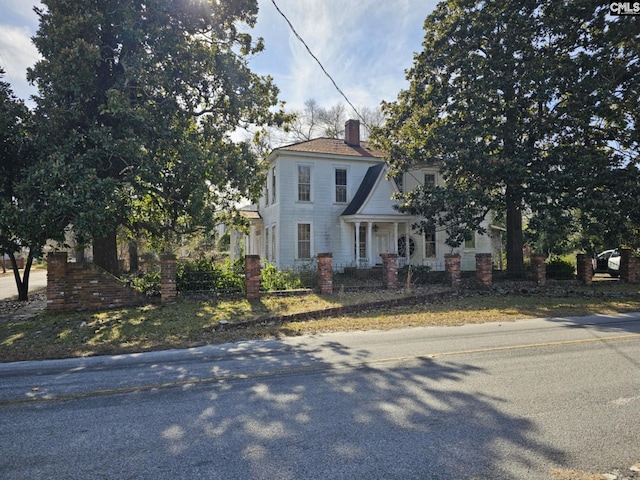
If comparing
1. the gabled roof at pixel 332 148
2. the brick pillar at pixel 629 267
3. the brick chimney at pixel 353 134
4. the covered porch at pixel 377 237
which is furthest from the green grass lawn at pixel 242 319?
the brick chimney at pixel 353 134

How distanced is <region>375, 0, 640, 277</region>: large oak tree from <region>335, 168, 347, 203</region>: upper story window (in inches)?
195

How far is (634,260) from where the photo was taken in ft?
58.9

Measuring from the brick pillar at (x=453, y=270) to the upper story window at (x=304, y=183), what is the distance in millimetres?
8327

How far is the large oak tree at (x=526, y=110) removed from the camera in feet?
47.2

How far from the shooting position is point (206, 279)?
13172mm

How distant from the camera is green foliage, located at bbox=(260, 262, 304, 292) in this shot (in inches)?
545

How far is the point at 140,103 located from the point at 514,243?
51.4ft

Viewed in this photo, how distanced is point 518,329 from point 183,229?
10.9 m

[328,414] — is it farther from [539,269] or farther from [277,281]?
[539,269]

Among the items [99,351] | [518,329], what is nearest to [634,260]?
[518,329]

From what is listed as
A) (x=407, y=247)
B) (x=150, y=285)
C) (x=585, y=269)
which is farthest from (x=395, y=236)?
(x=150, y=285)

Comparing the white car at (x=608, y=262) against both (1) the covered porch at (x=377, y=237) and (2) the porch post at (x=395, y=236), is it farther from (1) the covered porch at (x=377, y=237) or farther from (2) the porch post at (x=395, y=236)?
(2) the porch post at (x=395, y=236)

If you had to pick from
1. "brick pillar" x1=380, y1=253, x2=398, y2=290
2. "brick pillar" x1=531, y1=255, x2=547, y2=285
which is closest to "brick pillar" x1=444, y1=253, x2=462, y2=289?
"brick pillar" x1=380, y1=253, x2=398, y2=290

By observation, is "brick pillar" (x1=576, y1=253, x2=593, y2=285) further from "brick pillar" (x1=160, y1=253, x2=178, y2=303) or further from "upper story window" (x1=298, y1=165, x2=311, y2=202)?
"brick pillar" (x1=160, y1=253, x2=178, y2=303)
